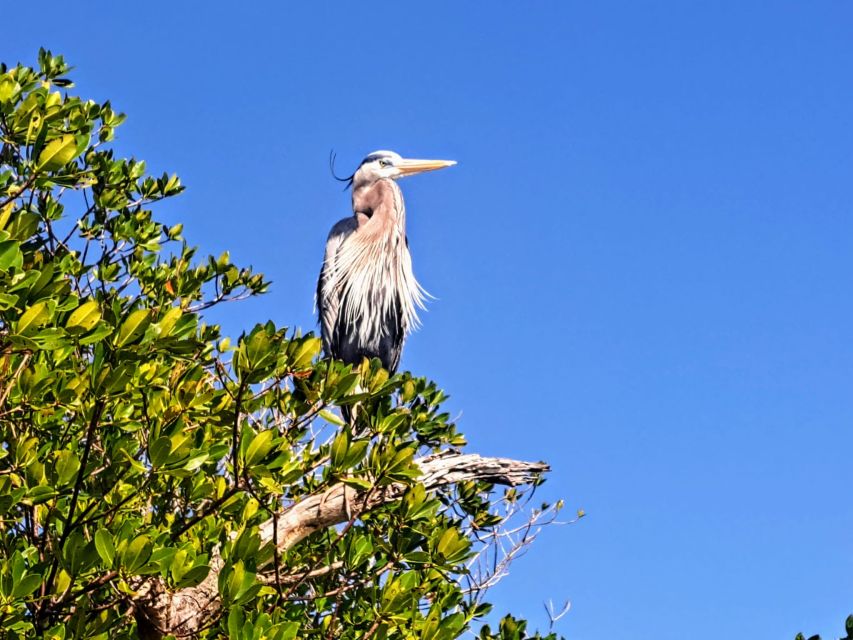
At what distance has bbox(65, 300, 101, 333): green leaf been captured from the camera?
344 centimetres

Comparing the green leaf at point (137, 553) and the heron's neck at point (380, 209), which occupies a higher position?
the heron's neck at point (380, 209)

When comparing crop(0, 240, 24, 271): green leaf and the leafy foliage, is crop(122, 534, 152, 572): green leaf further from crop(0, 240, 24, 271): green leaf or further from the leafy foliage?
crop(0, 240, 24, 271): green leaf

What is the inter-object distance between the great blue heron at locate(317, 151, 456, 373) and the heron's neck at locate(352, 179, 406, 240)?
0.04ft

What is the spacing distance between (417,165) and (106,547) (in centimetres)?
798

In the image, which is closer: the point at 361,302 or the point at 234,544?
the point at 234,544

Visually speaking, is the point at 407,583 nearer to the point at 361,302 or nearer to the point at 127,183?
the point at 127,183

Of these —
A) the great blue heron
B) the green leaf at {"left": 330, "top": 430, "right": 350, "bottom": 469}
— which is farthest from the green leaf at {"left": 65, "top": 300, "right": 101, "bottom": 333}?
the great blue heron

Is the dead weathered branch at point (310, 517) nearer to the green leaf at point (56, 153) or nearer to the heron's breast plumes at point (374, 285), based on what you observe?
the green leaf at point (56, 153)

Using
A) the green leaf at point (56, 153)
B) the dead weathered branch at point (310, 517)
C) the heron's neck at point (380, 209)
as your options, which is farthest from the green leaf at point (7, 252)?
the heron's neck at point (380, 209)

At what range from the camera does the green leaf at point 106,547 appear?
3299 mm

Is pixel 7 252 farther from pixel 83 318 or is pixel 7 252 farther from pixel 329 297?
pixel 329 297

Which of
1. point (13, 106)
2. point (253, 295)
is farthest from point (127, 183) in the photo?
point (13, 106)

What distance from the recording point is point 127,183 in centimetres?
694

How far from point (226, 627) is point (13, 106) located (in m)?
2.50
